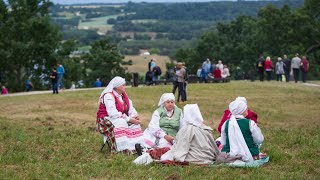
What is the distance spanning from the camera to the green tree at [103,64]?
78375mm

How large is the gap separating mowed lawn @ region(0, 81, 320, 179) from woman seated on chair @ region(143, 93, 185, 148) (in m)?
0.80

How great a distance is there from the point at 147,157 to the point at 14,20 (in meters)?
47.4

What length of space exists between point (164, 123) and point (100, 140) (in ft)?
8.27

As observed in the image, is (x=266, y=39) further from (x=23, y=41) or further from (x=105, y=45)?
(x=23, y=41)

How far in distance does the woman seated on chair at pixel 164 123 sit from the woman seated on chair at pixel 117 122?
0.29 m

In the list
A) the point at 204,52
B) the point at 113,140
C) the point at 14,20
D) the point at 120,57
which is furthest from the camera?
the point at 204,52

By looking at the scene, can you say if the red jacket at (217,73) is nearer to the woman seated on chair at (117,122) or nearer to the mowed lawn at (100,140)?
the mowed lawn at (100,140)

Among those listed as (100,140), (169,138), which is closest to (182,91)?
(100,140)

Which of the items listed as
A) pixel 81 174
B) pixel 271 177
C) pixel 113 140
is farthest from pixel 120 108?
pixel 271 177

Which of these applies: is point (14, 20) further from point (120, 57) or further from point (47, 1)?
point (120, 57)

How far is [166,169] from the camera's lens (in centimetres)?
1086

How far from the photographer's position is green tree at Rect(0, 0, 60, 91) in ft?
181

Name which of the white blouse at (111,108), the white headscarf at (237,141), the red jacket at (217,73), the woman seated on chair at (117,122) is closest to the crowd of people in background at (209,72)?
the red jacket at (217,73)

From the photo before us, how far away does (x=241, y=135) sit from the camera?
450 inches
